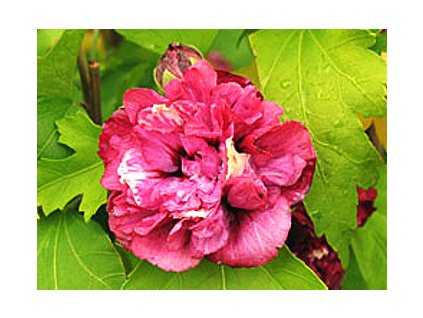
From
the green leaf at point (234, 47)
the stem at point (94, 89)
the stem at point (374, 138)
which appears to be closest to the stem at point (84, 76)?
the stem at point (94, 89)

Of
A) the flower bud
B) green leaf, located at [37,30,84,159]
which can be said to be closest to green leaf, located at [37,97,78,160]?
green leaf, located at [37,30,84,159]

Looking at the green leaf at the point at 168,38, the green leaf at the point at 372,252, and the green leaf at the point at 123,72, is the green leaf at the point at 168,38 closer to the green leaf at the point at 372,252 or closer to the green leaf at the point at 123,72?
the green leaf at the point at 123,72

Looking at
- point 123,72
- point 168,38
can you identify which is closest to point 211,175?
point 168,38

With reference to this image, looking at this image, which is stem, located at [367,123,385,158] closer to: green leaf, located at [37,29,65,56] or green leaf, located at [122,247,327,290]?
green leaf, located at [122,247,327,290]

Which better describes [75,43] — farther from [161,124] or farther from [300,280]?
[300,280]

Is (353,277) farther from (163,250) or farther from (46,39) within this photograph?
(46,39)

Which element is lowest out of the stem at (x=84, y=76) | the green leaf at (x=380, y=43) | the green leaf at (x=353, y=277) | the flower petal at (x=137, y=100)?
the green leaf at (x=353, y=277)

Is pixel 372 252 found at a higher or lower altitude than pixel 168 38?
lower
